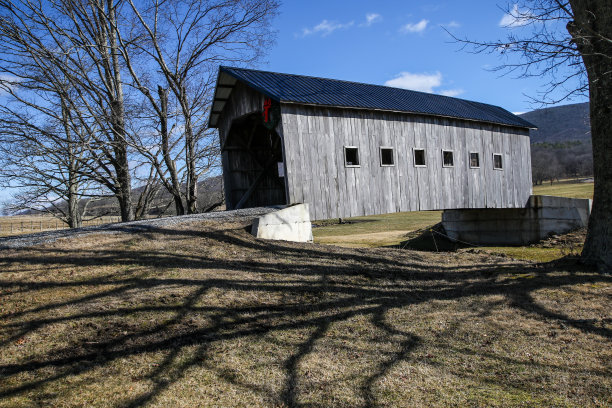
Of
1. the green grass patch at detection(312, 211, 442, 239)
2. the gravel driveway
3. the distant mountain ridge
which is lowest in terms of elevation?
the green grass patch at detection(312, 211, 442, 239)

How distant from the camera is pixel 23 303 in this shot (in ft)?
18.5

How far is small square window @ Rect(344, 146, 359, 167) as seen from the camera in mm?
13438

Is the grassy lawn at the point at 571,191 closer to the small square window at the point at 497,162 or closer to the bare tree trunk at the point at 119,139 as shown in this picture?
the small square window at the point at 497,162

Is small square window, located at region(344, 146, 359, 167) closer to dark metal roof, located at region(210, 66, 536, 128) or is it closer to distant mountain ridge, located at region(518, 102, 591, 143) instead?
dark metal roof, located at region(210, 66, 536, 128)

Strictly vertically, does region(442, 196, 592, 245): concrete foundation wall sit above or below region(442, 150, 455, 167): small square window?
below

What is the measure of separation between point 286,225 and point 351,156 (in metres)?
4.02

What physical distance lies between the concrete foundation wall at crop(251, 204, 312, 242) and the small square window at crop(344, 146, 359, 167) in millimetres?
2491

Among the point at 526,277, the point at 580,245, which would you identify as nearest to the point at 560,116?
the point at 580,245

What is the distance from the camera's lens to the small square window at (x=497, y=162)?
1848 centimetres

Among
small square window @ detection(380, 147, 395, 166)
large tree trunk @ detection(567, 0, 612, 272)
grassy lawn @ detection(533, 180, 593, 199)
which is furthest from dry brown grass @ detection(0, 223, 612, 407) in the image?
grassy lawn @ detection(533, 180, 593, 199)

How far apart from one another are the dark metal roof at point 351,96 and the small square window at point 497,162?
1.56 metres

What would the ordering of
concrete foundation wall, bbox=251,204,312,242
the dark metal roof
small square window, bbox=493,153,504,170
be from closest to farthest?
concrete foundation wall, bbox=251,204,312,242
the dark metal roof
small square window, bbox=493,153,504,170

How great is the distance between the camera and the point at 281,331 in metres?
5.25

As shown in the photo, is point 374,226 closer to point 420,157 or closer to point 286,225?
point 420,157
